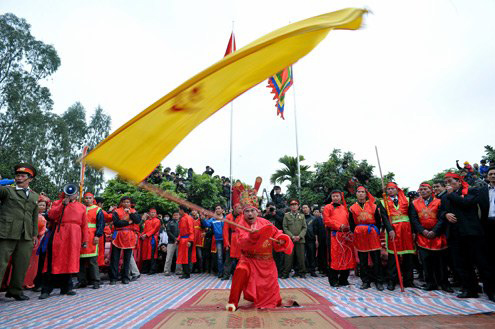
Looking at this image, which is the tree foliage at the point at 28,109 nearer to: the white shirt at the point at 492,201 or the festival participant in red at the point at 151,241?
the festival participant in red at the point at 151,241

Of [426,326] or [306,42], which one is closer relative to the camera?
[306,42]

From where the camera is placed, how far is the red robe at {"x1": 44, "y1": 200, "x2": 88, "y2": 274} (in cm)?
527

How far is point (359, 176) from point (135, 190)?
12.3m

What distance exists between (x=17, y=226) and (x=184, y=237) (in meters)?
4.33

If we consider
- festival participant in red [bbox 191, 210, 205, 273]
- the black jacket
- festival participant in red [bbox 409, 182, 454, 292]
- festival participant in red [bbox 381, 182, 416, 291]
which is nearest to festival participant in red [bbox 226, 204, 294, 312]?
festival participant in red [bbox 381, 182, 416, 291]

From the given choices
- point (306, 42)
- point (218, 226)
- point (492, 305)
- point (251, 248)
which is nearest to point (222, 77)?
point (306, 42)

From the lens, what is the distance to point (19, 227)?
4.87 metres

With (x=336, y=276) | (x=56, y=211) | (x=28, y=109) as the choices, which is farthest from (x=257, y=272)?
(x=28, y=109)

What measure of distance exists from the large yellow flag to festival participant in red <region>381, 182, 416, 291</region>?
4.23 meters

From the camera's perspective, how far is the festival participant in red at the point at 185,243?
27.5 ft

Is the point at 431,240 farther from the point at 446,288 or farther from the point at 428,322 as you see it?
the point at 428,322

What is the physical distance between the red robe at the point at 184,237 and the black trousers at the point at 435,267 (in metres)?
5.71

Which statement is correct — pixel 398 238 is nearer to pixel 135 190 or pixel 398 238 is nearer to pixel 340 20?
pixel 340 20

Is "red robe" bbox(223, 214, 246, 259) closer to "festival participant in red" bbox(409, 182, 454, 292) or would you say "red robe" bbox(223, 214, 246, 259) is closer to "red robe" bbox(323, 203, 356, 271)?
"red robe" bbox(323, 203, 356, 271)
